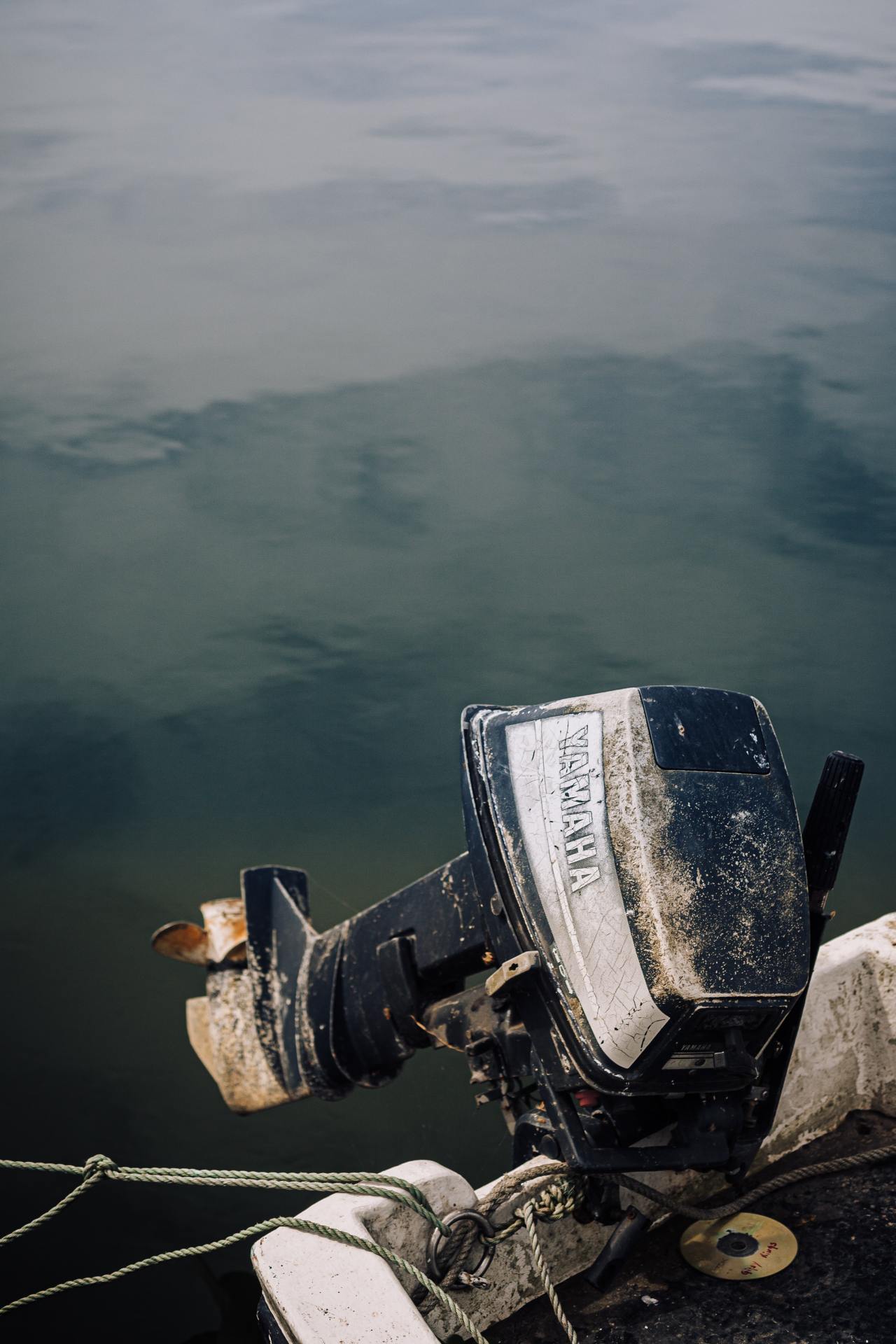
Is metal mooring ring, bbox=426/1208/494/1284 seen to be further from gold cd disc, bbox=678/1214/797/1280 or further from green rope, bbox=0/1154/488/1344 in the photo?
gold cd disc, bbox=678/1214/797/1280

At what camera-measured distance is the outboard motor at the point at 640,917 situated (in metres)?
1.29

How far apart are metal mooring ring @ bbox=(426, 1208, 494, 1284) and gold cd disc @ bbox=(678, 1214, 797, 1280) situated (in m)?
0.30

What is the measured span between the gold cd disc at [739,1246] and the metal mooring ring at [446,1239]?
30cm

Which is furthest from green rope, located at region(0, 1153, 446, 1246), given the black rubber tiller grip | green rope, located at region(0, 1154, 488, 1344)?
the black rubber tiller grip

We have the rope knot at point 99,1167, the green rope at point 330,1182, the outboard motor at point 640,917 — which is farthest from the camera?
the rope knot at point 99,1167

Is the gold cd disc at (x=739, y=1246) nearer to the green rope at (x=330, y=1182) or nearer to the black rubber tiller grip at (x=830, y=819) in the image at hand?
the green rope at (x=330, y=1182)

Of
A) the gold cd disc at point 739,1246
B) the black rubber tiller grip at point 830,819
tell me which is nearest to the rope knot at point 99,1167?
the gold cd disc at point 739,1246

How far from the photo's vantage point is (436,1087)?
2410 mm

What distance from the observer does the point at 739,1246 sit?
1.63 m

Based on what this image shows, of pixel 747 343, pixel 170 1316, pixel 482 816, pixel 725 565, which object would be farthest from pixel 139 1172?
pixel 747 343

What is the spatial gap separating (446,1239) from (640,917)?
47cm

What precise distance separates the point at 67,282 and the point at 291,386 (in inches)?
43.5

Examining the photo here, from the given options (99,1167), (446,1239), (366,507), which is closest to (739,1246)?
(446,1239)

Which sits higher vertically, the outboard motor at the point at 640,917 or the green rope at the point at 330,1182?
the outboard motor at the point at 640,917
